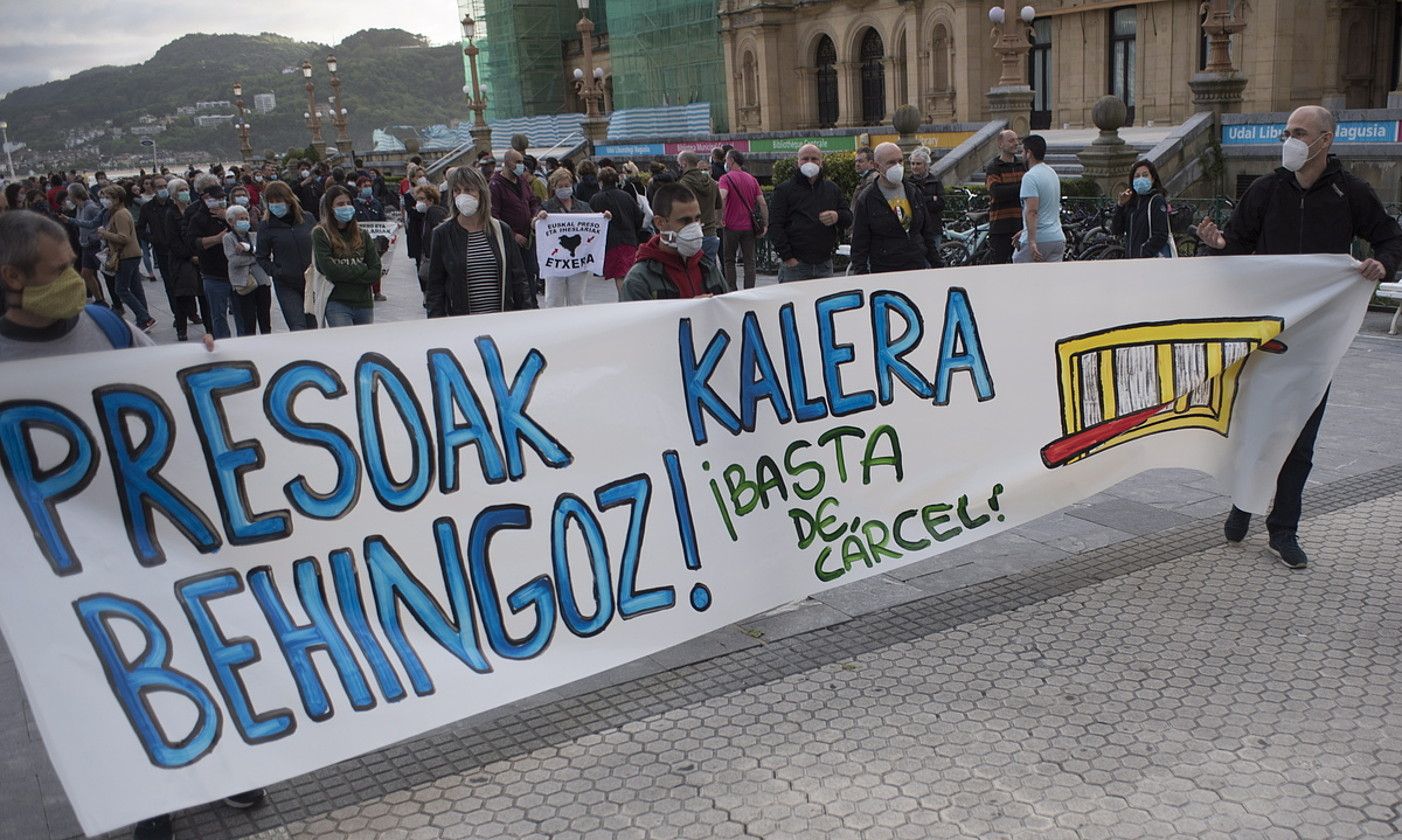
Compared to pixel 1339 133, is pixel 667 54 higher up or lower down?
higher up

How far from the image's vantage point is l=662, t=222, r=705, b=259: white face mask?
17.4 ft

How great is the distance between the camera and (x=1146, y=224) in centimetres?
1089

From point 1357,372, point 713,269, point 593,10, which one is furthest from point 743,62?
point 713,269

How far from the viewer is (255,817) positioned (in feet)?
12.9

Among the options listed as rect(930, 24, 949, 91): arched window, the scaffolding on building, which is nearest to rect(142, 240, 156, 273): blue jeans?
rect(930, 24, 949, 91): arched window


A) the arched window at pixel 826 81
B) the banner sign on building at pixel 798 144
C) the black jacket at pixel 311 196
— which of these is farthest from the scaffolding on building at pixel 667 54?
the black jacket at pixel 311 196

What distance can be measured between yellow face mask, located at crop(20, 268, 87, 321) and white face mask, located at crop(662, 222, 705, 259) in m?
2.36

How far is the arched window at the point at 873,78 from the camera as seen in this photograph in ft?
147

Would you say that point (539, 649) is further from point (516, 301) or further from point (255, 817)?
point (516, 301)

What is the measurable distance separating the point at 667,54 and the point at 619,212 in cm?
4432

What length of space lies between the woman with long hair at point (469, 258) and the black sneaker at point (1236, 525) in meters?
4.09

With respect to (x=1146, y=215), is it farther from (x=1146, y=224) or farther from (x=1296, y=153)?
(x=1296, y=153)

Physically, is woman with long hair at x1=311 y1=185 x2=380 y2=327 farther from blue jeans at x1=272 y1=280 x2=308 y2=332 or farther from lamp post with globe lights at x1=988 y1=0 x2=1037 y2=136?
lamp post with globe lights at x1=988 y1=0 x2=1037 y2=136

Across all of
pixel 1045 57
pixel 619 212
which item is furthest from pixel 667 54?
pixel 619 212
